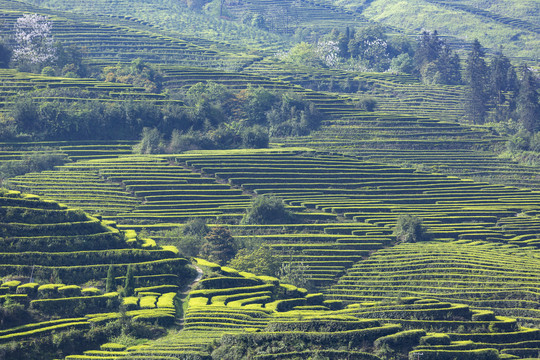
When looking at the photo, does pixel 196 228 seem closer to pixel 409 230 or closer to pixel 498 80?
pixel 409 230

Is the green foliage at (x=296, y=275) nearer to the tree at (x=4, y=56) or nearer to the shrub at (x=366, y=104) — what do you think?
the shrub at (x=366, y=104)

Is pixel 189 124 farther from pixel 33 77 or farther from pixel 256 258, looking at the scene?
pixel 256 258

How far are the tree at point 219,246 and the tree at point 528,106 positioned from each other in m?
69.5

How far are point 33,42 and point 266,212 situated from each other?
6295cm

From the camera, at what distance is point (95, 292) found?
47156 millimetres

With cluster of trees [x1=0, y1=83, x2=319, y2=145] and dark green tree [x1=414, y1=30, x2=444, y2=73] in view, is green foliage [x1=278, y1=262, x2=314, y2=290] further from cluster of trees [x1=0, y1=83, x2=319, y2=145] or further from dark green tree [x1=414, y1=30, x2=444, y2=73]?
dark green tree [x1=414, y1=30, x2=444, y2=73]

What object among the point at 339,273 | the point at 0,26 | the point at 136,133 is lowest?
the point at 339,273

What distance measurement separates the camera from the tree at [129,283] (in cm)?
4853

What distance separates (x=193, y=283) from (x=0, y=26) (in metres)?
87.2

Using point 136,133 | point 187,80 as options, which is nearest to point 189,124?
point 136,133

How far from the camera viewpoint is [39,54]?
380 feet

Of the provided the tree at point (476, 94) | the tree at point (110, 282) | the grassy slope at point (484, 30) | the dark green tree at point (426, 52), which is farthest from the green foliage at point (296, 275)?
the grassy slope at point (484, 30)

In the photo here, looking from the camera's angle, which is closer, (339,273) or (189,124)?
(339,273)

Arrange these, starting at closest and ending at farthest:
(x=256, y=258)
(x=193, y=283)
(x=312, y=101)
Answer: (x=193, y=283) < (x=256, y=258) < (x=312, y=101)
